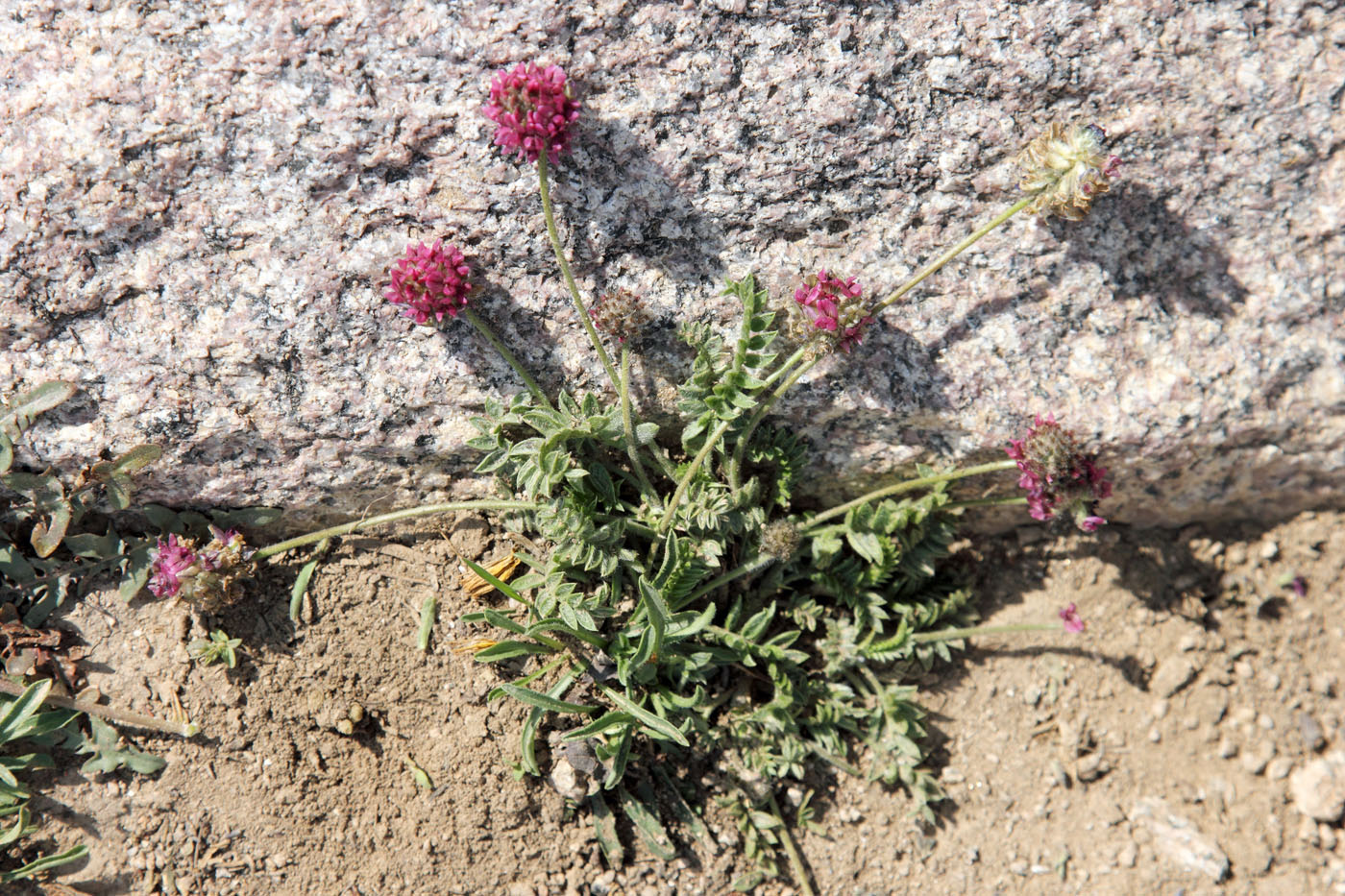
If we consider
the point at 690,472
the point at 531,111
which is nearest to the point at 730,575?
the point at 690,472

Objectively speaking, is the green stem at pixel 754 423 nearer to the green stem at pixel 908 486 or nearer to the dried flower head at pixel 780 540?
the dried flower head at pixel 780 540

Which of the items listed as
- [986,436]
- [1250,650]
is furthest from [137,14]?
[1250,650]

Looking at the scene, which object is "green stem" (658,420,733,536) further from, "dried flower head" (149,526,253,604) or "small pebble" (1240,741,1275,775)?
"small pebble" (1240,741,1275,775)

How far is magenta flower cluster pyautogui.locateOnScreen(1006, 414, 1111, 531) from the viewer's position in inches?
125

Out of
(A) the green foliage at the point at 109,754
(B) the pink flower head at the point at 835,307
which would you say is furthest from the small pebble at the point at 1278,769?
(A) the green foliage at the point at 109,754

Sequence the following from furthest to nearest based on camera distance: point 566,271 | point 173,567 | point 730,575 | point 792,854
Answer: point 792,854, point 730,575, point 173,567, point 566,271

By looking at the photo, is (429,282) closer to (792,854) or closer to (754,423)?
(754,423)

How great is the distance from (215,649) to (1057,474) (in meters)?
3.20

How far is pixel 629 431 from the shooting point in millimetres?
3254

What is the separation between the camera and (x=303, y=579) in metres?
3.54

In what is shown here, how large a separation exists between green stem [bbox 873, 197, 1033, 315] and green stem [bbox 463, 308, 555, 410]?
4.10ft

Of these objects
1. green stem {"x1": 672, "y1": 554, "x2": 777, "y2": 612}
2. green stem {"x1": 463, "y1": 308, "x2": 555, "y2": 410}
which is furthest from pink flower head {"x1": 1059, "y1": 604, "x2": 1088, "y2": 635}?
green stem {"x1": 463, "y1": 308, "x2": 555, "y2": 410}

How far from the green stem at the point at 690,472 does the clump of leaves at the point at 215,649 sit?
1.71m

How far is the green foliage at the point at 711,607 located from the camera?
3289 mm
